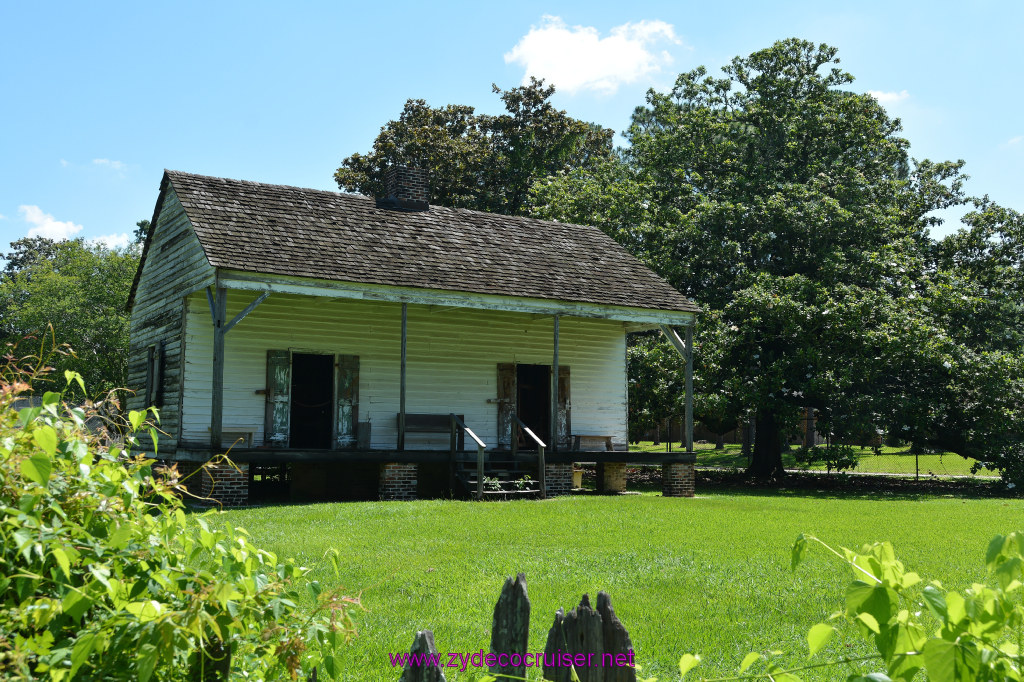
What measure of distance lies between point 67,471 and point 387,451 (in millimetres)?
14509

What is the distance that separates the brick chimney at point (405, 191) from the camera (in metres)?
21.4

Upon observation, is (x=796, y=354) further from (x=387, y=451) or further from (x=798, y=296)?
(x=387, y=451)

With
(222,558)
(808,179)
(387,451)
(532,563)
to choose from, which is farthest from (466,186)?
(222,558)

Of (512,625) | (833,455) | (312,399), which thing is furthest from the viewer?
(833,455)

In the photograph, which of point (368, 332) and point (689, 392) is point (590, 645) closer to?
point (368, 332)

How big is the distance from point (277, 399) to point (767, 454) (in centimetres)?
1585

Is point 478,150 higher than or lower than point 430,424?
higher

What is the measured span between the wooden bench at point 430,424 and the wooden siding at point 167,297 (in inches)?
183

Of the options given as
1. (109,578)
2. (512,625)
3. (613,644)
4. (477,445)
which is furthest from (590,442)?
(109,578)

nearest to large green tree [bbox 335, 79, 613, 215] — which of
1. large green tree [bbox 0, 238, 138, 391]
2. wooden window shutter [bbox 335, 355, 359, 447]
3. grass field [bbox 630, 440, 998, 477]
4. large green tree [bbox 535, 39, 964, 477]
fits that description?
large green tree [bbox 535, 39, 964, 477]

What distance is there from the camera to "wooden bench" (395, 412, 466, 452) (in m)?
18.9

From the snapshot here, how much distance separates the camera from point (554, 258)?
21.5 metres

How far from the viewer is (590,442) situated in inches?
843

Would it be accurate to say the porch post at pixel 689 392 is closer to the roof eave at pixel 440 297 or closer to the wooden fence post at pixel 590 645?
the roof eave at pixel 440 297
